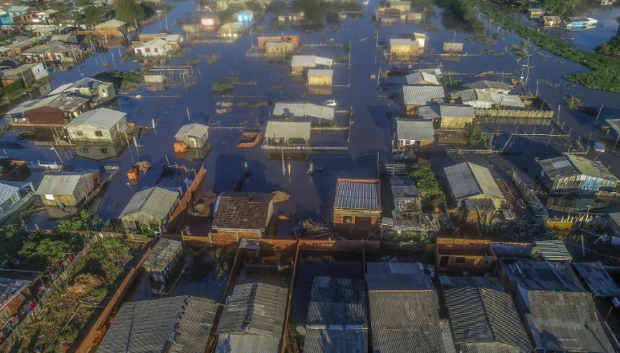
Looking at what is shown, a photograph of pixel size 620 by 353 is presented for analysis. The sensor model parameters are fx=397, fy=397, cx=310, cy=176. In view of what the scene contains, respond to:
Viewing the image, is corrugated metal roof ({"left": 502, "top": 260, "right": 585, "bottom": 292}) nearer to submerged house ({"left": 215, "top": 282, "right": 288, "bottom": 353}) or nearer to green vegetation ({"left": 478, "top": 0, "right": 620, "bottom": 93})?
submerged house ({"left": 215, "top": 282, "right": 288, "bottom": 353})

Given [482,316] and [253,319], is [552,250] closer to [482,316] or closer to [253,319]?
[482,316]

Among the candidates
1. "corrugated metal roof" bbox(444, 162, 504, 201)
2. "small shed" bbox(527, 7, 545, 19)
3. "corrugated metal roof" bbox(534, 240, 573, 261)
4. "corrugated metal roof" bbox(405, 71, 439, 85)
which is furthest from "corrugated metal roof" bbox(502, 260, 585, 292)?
"small shed" bbox(527, 7, 545, 19)

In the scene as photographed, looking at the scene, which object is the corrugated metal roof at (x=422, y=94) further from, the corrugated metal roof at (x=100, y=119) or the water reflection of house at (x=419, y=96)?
the corrugated metal roof at (x=100, y=119)

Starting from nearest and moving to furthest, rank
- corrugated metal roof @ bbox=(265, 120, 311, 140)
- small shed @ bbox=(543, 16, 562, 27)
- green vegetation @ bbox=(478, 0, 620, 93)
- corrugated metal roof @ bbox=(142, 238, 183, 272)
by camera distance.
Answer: corrugated metal roof @ bbox=(142, 238, 183, 272) < corrugated metal roof @ bbox=(265, 120, 311, 140) < green vegetation @ bbox=(478, 0, 620, 93) < small shed @ bbox=(543, 16, 562, 27)

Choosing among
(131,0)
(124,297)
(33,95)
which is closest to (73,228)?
(124,297)

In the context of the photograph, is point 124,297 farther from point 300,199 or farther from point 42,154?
point 42,154

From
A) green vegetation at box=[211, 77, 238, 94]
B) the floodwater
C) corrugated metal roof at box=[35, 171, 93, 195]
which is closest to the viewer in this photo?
corrugated metal roof at box=[35, 171, 93, 195]
